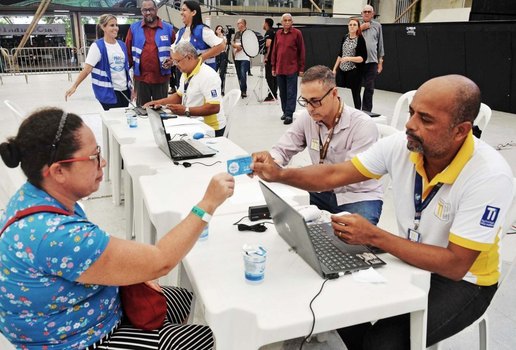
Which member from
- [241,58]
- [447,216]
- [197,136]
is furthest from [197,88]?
[241,58]

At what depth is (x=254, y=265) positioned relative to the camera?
1314 mm

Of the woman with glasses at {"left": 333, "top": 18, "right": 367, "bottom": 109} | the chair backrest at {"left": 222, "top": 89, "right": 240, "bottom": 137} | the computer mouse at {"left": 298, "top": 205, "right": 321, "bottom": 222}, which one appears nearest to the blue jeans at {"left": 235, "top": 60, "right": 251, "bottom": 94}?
the woman with glasses at {"left": 333, "top": 18, "right": 367, "bottom": 109}

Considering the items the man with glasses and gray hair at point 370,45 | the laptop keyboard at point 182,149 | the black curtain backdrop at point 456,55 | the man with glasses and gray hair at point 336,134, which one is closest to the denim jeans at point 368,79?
the man with glasses and gray hair at point 370,45

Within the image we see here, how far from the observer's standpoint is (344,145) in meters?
2.51

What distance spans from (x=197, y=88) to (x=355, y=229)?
2640mm

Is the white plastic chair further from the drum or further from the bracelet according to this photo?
the drum

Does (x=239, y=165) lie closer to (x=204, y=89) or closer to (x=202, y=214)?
(x=202, y=214)

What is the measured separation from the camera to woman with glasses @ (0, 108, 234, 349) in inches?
44.0

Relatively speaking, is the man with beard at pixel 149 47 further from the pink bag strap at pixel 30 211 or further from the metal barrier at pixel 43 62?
the metal barrier at pixel 43 62

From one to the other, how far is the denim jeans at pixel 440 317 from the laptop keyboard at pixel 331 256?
0.27m

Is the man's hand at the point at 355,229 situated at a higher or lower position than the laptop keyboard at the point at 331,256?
higher

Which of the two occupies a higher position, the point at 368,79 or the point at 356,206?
the point at 368,79

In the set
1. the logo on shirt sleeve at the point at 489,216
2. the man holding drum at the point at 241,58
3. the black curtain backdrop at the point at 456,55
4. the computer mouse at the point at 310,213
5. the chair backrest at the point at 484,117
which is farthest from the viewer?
the man holding drum at the point at 241,58

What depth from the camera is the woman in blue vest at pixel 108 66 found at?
441cm
